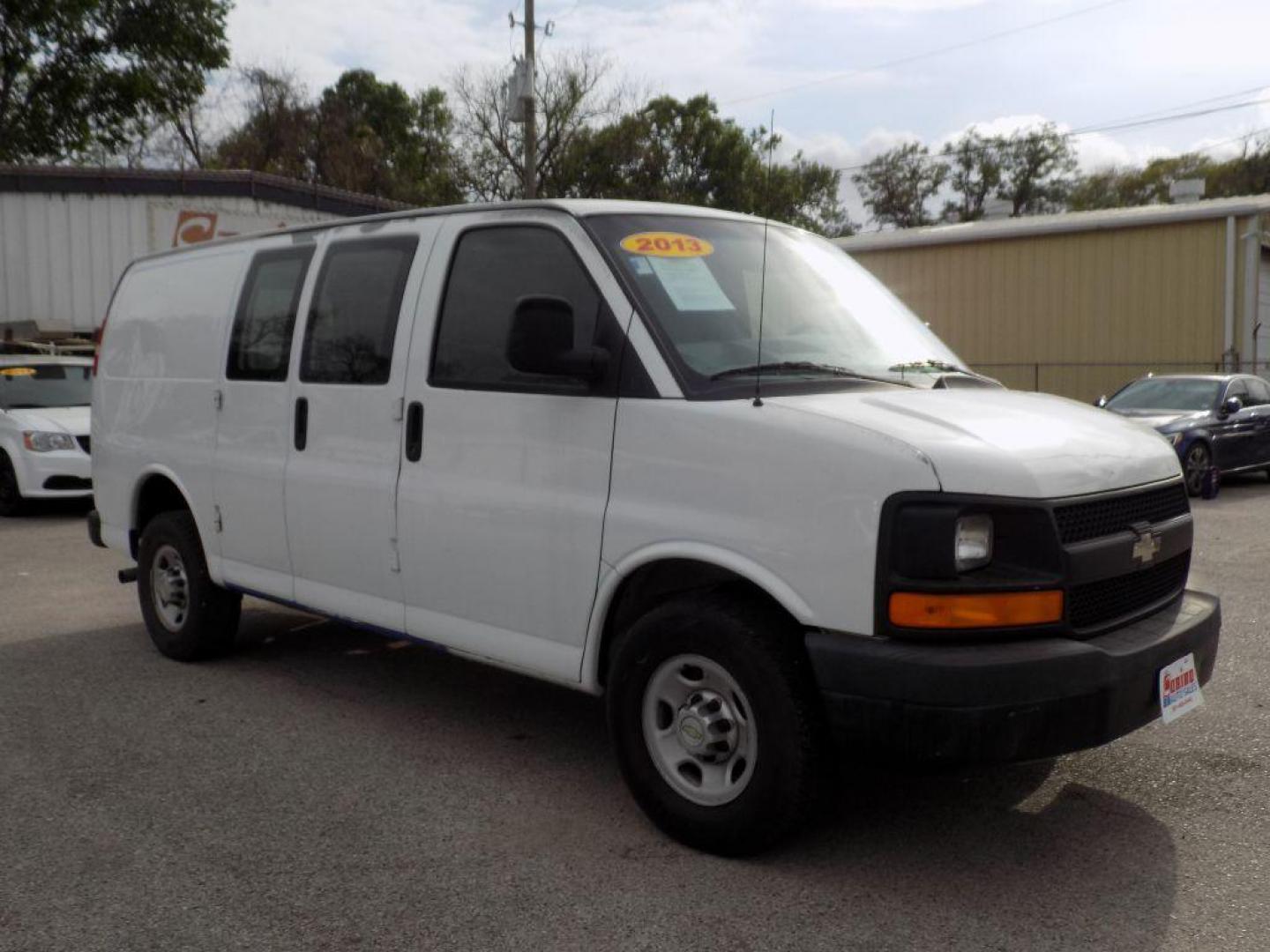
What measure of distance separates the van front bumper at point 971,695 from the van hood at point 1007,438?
1.46 ft

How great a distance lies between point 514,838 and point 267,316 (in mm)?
2812

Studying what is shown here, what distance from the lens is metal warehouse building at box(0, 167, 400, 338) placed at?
21016 millimetres

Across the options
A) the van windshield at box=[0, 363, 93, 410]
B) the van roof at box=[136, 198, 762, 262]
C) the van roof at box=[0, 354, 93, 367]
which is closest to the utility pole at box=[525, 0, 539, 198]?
the van roof at box=[0, 354, 93, 367]

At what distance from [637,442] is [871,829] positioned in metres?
1.48

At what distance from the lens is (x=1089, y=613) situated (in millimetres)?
3424

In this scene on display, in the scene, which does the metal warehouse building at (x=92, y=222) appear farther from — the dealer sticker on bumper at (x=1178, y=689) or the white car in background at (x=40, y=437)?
the dealer sticker on bumper at (x=1178, y=689)

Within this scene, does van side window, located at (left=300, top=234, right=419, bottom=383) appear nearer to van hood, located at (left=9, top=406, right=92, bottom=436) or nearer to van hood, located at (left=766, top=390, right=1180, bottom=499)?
van hood, located at (left=766, top=390, right=1180, bottom=499)

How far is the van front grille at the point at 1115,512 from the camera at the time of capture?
10.9 ft

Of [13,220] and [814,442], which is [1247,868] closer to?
[814,442]

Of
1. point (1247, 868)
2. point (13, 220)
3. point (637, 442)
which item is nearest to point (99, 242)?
point (13, 220)

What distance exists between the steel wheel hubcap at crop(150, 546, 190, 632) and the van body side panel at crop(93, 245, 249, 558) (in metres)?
0.33

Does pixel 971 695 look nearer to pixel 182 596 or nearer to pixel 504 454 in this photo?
pixel 504 454

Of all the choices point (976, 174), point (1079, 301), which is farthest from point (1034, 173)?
point (1079, 301)

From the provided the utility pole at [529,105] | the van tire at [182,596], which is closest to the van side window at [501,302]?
the van tire at [182,596]
